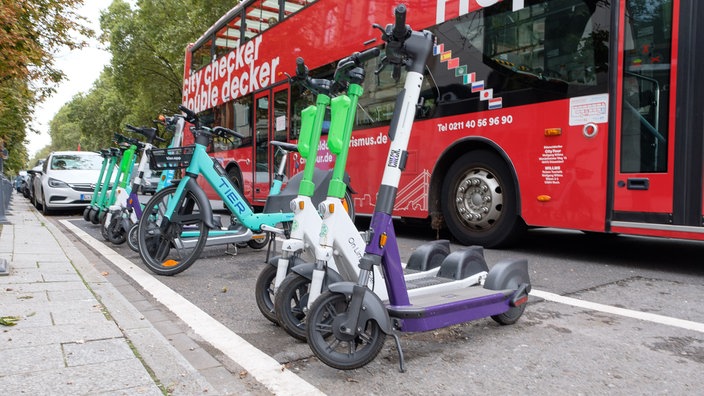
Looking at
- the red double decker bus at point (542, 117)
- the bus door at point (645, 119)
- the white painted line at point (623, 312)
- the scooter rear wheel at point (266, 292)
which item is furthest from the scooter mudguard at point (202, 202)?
the bus door at point (645, 119)

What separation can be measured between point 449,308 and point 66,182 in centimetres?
1186

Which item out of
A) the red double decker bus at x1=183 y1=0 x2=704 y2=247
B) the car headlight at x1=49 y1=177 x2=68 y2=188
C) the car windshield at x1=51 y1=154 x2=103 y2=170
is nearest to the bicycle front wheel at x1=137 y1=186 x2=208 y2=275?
the red double decker bus at x1=183 y1=0 x2=704 y2=247

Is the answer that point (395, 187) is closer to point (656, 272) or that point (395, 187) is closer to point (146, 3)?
point (656, 272)

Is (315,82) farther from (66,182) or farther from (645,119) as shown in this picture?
(66,182)

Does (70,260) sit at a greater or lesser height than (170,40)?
lesser

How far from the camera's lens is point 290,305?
270 cm

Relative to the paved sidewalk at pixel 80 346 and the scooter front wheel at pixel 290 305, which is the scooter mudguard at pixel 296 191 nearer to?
the scooter front wheel at pixel 290 305

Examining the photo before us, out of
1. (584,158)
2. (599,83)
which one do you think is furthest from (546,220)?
(599,83)

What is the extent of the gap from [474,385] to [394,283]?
1.80 feet

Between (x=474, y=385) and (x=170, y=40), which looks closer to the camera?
(x=474, y=385)

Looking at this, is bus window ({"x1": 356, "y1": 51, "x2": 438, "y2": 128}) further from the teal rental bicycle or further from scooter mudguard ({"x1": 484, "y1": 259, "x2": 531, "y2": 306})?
scooter mudguard ({"x1": 484, "y1": 259, "x2": 531, "y2": 306})

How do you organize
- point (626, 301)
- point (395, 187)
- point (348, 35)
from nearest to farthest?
point (395, 187)
point (626, 301)
point (348, 35)

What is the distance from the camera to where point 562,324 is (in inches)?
123

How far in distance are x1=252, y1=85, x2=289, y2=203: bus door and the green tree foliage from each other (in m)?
3.13
